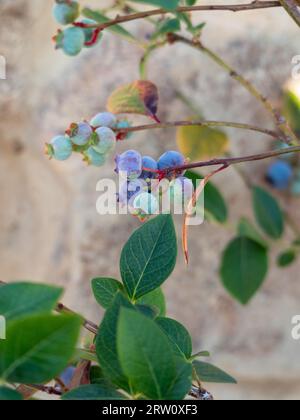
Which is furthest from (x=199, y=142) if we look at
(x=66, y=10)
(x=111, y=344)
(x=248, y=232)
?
(x=111, y=344)

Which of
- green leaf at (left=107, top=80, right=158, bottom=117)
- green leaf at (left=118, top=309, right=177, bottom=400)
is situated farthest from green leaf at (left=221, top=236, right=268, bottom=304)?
green leaf at (left=118, top=309, right=177, bottom=400)

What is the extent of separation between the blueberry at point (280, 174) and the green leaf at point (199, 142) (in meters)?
0.27

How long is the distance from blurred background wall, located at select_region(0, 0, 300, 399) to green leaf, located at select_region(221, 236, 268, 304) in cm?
16

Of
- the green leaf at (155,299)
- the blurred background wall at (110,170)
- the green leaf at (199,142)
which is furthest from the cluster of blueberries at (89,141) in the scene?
the blurred background wall at (110,170)

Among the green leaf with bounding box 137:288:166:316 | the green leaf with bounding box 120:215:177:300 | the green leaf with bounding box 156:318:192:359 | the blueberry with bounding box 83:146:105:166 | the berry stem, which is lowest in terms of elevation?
the green leaf with bounding box 156:318:192:359

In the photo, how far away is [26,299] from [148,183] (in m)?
0.18

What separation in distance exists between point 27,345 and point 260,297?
0.93m

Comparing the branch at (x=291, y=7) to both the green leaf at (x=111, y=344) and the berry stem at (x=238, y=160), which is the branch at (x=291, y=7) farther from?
the green leaf at (x=111, y=344)

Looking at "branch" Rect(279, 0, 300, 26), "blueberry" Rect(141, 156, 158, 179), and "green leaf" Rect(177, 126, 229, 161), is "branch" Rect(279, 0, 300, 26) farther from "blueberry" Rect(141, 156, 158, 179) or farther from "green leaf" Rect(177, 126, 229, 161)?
"green leaf" Rect(177, 126, 229, 161)

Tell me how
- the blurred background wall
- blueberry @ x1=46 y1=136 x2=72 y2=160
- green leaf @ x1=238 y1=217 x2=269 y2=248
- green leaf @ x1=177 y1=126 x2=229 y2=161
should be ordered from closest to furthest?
blueberry @ x1=46 y1=136 x2=72 y2=160 → green leaf @ x1=177 y1=126 x2=229 y2=161 → green leaf @ x1=238 y1=217 x2=269 y2=248 → the blurred background wall

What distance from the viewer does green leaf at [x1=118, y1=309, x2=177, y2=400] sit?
382 millimetres

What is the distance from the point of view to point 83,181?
1.20 metres

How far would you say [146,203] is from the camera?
1.67ft
